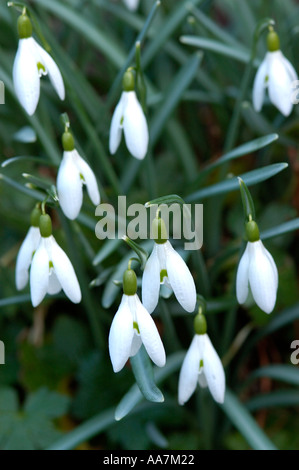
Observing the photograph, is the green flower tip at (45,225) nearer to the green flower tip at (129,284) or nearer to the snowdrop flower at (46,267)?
the snowdrop flower at (46,267)

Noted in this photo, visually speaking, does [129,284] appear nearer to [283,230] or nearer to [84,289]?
[283,230]

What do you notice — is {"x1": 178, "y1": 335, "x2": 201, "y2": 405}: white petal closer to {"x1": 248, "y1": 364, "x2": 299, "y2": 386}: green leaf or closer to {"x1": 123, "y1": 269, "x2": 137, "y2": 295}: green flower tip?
{"x1": 123, "y1": 269, "x2": 137, "y2": 295}: green flower tip

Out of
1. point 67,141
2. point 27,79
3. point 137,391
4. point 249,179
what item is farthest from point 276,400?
point 27,79

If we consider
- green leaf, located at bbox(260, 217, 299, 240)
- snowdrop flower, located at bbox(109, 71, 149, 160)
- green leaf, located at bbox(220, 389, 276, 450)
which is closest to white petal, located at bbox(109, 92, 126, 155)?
snowdrop flower, located at bbox(109, 71, 149, 160)

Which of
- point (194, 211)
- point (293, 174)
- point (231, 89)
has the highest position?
point (231, 89)

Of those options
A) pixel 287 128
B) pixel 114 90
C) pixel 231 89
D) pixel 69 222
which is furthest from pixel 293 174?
pixel 69 222

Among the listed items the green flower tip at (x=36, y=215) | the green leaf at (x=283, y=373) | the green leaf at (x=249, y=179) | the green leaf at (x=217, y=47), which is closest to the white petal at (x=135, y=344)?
the green flower tip at (x=36, y=215)
